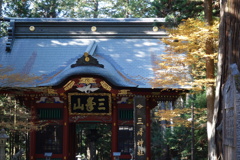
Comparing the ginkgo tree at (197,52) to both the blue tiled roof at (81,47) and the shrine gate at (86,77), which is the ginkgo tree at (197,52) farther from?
the blue tiled roof at (81,47)

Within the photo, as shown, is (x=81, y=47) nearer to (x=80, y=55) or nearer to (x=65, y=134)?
(x=80, y=55)

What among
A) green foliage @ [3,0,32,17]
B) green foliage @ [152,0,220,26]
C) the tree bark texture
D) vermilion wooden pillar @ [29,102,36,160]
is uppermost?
green foliage @ [3,0,32,17]

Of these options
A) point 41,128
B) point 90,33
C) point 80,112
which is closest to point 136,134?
point 80,112

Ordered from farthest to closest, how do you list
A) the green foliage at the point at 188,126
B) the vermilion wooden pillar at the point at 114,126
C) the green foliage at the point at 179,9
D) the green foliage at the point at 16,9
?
the green foliage at the point at 16,9
the vermilion wooden pillar at the point at 114,126
the green foliage at the point at 188,126
the green foliage at the point at 179,9

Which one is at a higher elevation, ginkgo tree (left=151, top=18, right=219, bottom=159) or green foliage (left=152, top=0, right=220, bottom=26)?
green foliage (left=152, top=0, right=220, bottom=26)

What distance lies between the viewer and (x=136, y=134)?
1027 centimetres

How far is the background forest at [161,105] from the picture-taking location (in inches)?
462

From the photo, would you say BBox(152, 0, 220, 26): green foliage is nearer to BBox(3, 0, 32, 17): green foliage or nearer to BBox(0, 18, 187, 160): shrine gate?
BBox(0, 18, 187, 160): shrine gate

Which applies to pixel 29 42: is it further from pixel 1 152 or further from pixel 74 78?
pixel 1 152

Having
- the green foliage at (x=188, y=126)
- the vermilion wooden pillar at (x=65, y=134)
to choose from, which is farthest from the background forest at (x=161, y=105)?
the vermilion wooden pillar at (x=65, y=134)

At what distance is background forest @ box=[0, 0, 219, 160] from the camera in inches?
462

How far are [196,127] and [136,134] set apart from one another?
4.35 metres

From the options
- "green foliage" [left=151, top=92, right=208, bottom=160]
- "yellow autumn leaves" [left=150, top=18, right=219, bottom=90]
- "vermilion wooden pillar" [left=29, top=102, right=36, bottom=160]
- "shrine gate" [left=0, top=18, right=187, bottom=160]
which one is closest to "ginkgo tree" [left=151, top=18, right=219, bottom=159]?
"yellow autumn leaves" [left=150, top=18, right=219, bottom=90]

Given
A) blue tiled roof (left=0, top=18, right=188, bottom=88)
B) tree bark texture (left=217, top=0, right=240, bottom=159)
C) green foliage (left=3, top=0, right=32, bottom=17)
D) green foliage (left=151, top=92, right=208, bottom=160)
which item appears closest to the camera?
tree bark texture (left=217, top=0, right=240, bottom=159)
